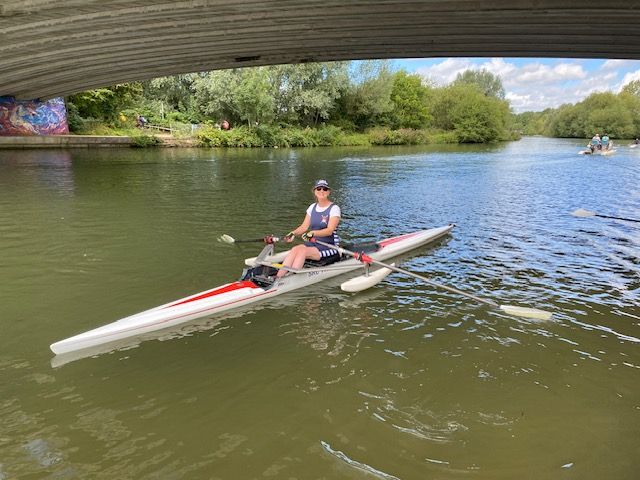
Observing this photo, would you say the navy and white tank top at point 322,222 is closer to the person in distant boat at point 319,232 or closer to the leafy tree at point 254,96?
the person in distant boat at point 319,232

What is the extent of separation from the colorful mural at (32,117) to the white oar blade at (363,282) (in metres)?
37.5

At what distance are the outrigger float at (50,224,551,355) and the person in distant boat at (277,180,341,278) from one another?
0.17 m

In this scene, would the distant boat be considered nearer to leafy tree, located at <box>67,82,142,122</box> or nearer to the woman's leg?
the woman's leg

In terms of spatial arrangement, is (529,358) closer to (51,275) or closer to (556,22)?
(51,275)

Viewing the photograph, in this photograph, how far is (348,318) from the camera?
275 inches

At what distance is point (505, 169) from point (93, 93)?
121ft

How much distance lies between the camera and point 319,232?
27.0 feet

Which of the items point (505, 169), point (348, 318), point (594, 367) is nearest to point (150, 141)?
point (505, 169)

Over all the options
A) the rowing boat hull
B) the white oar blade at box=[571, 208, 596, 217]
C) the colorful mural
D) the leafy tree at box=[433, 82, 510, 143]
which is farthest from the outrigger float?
the leafy tree at box=[433, 82, 510, 143]

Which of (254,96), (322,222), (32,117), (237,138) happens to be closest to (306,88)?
(254,96)

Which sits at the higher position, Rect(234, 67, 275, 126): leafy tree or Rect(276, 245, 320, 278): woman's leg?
Rect(234, 67, 275, 126): leafy tree

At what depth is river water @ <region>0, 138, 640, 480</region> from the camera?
4.06 metres

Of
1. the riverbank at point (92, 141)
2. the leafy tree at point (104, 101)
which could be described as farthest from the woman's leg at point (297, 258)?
the leafy tree at point (104, 101)

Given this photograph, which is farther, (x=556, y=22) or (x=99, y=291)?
(x=556, y=22)
